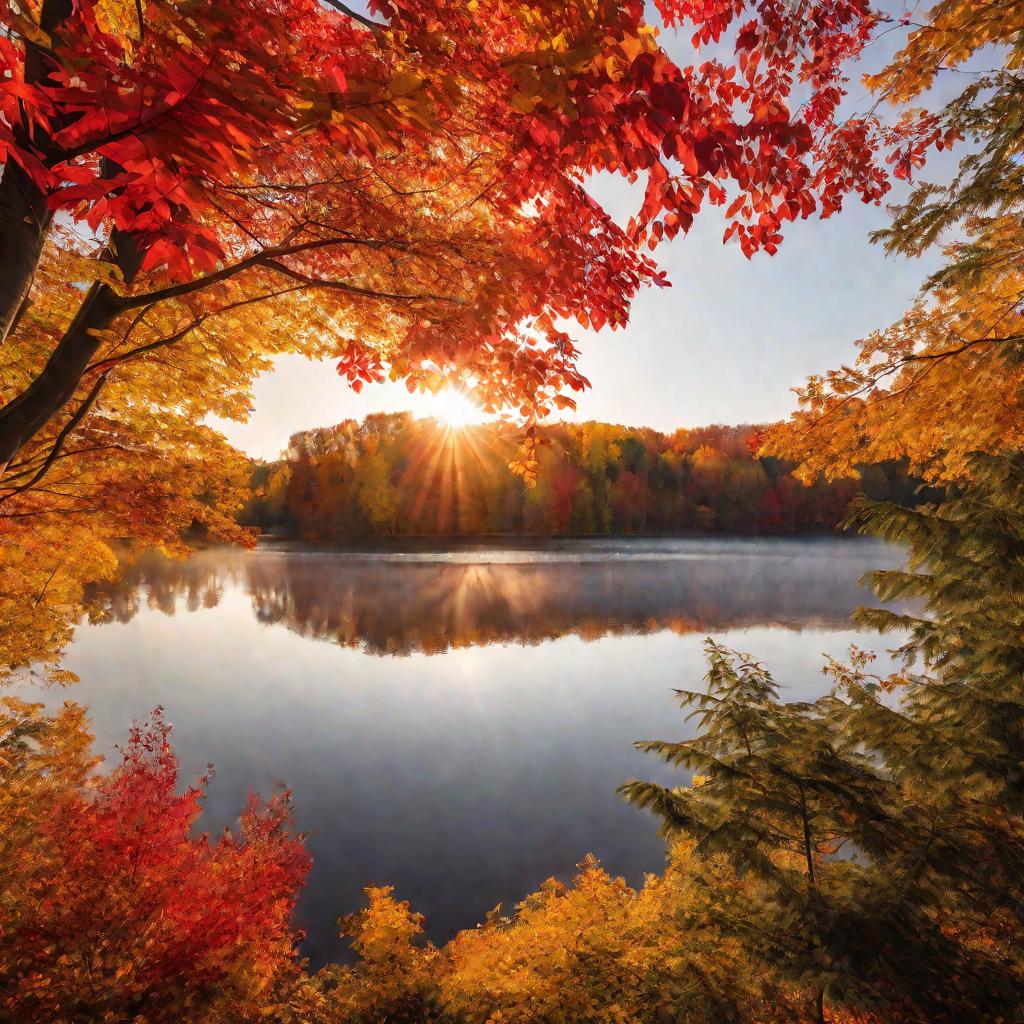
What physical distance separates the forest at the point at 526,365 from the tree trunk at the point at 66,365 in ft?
0.06

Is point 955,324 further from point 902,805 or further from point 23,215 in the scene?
point 23,215

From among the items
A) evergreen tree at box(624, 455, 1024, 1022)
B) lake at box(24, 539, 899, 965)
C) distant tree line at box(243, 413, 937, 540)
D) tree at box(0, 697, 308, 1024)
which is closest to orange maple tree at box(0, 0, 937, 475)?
evergreen tree at box(624, 455, 1024, 1022)

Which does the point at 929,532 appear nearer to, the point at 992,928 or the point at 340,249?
the point at 992,928

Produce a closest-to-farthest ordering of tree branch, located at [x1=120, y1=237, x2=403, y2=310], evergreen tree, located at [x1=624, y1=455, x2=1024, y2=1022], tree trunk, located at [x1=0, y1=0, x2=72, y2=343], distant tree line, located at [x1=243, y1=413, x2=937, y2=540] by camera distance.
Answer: tree trunk, located at [x1=0, y1=0, x2=72, y2=343] < tree branch, located at [x1=120, y1=237, x2=403, y2=310] < evergreen tree, located at [x1=624, y1=455, x2=1024, y2=1022] < distant tree line, located at [x1=243, y1=413, x2=937, y2=540]

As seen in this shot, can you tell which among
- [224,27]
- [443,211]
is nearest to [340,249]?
[443,211]

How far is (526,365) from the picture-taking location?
3031mm

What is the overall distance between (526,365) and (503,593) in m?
26.7

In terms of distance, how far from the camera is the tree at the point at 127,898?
16.9 ft

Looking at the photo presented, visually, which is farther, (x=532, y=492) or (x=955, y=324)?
(x=532, y=492)

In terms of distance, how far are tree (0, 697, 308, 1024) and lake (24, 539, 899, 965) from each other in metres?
1.29

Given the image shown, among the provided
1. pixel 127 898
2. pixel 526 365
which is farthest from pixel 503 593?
pixel 526 365

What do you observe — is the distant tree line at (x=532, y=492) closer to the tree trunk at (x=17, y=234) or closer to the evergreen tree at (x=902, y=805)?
the evergreen tree at (x=902, y=805)

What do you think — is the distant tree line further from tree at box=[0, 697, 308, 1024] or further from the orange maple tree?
the orange maple tree

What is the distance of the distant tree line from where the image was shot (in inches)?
2682
